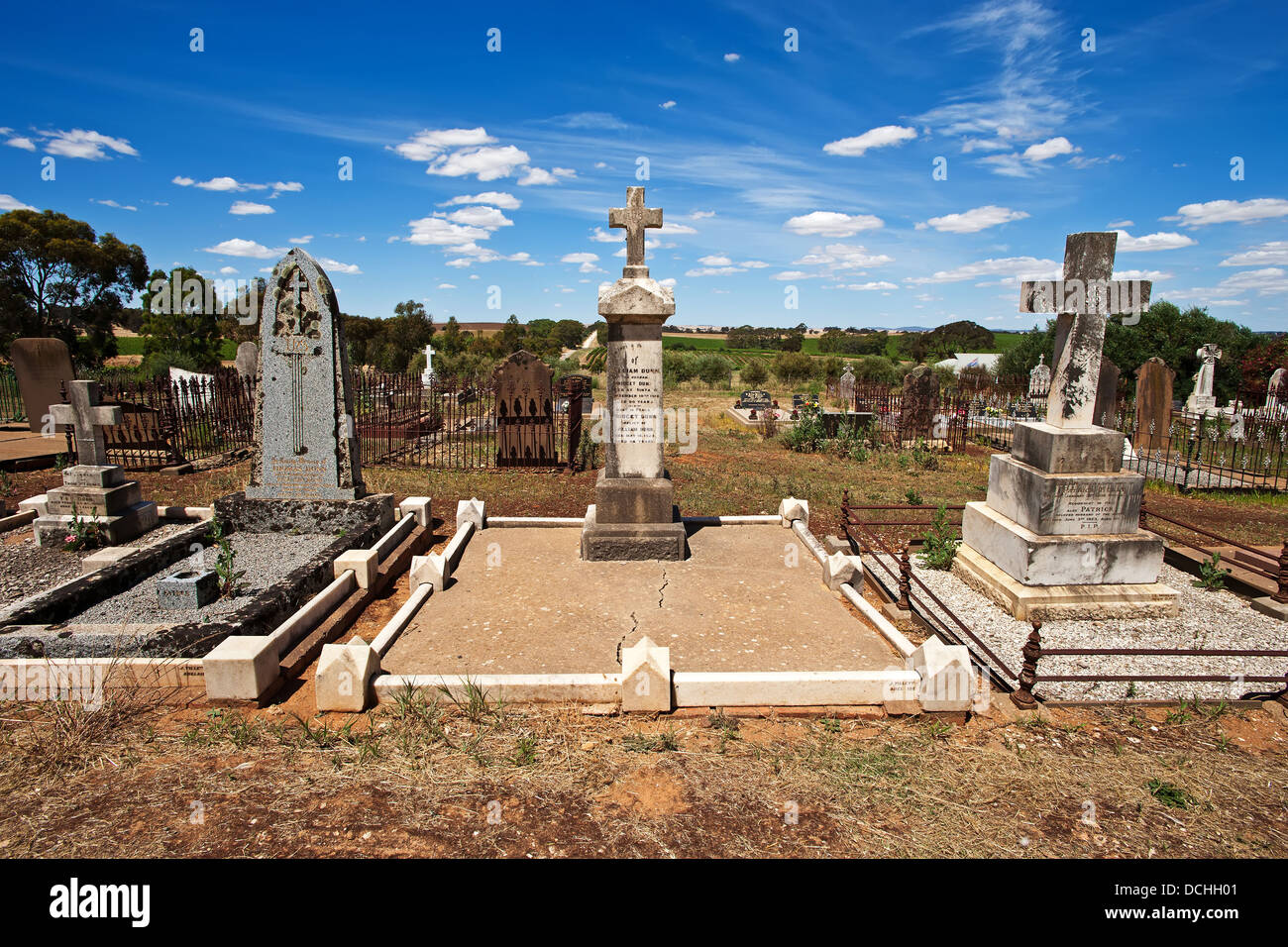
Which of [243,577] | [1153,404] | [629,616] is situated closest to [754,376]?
[1153,404]

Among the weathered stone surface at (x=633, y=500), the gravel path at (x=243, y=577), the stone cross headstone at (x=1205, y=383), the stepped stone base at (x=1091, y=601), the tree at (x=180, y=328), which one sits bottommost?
the stepped stone base at (x=1091, y=601)

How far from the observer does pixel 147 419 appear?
13.3 meters

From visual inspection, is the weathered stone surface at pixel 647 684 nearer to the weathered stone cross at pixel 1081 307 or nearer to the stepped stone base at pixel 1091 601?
the stepped stone base at pixel 1091 601

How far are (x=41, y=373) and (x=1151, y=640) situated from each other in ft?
72.9

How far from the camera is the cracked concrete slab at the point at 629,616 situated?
16.8ft

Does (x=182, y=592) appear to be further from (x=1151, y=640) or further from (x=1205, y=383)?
(x=1205, y=383)

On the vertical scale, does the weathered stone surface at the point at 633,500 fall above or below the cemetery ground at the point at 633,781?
above

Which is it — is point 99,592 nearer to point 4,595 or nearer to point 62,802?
point 4,595

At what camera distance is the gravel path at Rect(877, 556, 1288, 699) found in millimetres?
5035

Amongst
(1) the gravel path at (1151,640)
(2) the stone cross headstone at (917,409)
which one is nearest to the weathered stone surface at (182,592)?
(1) the gravel path at (1151,640)

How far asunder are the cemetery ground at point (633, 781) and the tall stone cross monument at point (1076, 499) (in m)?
1.93

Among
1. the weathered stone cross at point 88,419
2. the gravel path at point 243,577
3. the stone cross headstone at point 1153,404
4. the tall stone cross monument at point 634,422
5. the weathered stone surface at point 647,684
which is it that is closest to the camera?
the weathered stone surface at point 647,684

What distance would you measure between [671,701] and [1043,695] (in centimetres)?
293
